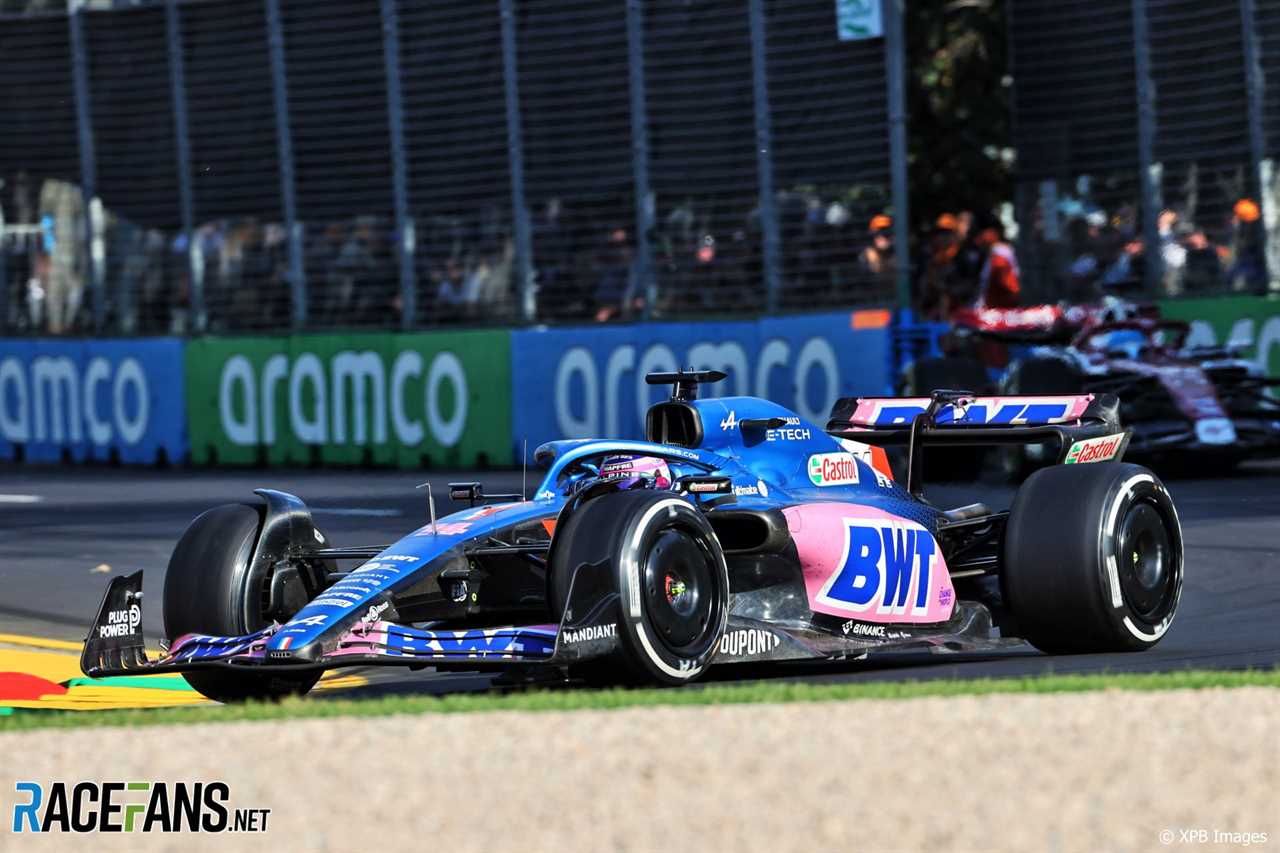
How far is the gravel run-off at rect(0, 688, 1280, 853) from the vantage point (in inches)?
191

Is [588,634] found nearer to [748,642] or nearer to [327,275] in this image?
[748,642]

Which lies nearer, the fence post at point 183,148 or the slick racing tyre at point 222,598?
the slick racing tyre at point 222,598

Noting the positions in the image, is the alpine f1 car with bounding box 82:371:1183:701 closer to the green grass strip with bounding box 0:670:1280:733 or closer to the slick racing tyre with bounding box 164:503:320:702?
the slick racing tyre with bounding box 164:503:320:702

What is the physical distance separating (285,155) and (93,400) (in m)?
3.39

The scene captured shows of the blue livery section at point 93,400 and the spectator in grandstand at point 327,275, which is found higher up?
the spectator in grandstand at point 327,275

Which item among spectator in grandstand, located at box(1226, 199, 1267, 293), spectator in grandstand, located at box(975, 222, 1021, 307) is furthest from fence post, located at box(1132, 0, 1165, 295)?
spectator in grandstand, located at box(975, 222, 1021, 307)

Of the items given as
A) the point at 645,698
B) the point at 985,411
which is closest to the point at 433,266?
the point at 985,411

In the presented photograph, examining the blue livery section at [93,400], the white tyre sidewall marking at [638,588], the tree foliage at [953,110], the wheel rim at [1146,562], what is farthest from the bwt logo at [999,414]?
the tree foliage at [953,110]

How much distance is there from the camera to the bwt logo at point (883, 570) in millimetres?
8086

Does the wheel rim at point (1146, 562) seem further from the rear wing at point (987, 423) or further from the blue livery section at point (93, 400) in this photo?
the blue livery section at point (93, 400)

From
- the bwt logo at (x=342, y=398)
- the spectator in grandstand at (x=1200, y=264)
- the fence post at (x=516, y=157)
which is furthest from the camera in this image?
the bwt logo at (x=342, y=398)

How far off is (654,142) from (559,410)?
2426 millimetres

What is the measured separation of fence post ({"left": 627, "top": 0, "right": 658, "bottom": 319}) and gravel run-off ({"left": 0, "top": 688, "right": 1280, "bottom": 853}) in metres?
12.3

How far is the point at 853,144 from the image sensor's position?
17.5 metres
